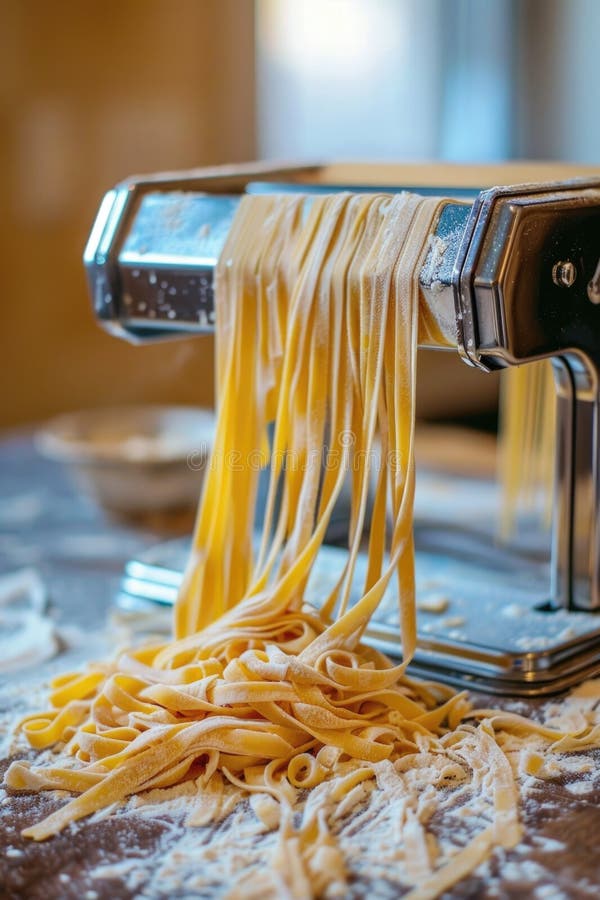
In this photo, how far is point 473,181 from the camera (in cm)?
110

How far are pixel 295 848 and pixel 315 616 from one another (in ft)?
0.81

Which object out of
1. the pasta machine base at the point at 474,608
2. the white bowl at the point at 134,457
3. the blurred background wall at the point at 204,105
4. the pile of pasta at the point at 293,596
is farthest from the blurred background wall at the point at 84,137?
the pile of pasta at the point at 293,596

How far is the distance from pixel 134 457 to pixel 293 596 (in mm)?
532

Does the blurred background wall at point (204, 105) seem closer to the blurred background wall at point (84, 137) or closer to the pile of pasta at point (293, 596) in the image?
the blurred background wall at point (84, 137)

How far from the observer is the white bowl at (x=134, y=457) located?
1.42 meters

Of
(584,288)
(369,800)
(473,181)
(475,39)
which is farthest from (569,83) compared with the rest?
(369,800)

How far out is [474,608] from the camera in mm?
1055

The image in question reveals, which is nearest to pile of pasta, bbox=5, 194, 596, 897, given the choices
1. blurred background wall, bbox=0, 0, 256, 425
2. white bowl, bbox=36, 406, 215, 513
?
white bowl, bbox=36, 406, 215, 513

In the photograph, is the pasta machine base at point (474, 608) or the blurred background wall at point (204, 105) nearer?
the pasta machine base at point (474, 608)

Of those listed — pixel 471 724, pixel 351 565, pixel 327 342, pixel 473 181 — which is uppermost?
pixel 473 181

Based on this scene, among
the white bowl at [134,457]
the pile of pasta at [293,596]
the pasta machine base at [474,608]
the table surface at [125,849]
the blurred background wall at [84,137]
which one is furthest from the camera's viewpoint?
the blurred background wall at [84,137]

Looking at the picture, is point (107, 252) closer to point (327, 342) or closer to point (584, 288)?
point (327, 342)

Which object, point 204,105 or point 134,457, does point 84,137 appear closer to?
point 204,105

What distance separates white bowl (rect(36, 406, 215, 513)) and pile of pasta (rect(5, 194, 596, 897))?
37 centimetres
